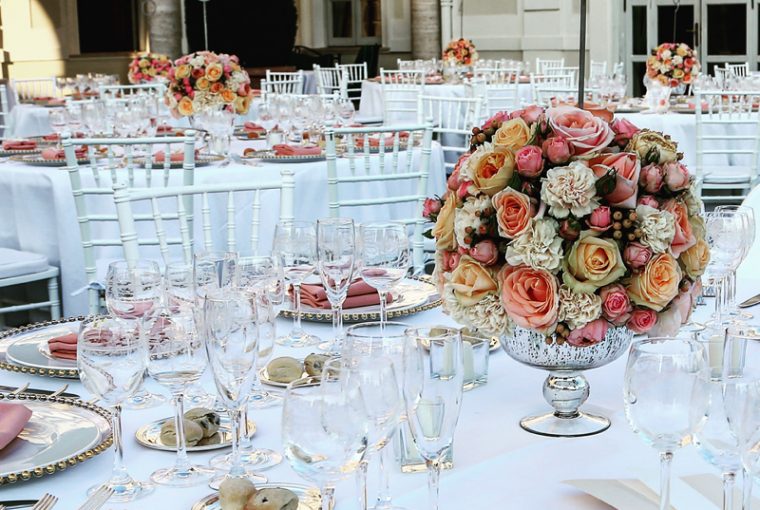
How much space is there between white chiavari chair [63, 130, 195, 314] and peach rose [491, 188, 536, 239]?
209 cm

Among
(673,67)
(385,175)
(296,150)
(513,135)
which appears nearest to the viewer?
(513,135)

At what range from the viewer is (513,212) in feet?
4.81

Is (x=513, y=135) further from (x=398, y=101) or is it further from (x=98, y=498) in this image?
(x=398, y=101)

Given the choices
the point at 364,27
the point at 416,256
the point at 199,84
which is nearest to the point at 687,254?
the point at 416,256

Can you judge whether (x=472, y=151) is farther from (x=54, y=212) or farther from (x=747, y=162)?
(x=747, y=162)

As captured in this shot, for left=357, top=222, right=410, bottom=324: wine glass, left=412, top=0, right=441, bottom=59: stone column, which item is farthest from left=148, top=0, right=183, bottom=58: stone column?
left=357, top=222, right=410, bottom=324: wine glass

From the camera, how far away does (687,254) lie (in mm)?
1521

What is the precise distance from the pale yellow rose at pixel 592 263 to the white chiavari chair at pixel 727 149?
14.7 ft

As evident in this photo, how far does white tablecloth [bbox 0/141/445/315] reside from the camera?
4.15 meters

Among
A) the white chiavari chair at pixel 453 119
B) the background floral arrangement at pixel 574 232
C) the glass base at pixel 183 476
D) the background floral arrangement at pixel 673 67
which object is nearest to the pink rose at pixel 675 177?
the background floral arrangement at pixel 574 232

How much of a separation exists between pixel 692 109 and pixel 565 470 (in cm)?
579

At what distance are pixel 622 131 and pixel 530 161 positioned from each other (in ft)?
0.54

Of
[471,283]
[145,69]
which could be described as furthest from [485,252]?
[145,69]

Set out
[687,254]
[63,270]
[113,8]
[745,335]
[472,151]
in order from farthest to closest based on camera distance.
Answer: [113,8], [63,270], [472,151], [687,254], [745,335]
